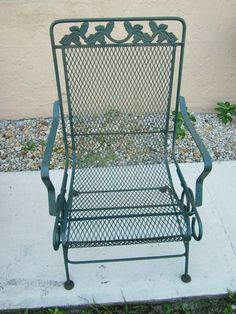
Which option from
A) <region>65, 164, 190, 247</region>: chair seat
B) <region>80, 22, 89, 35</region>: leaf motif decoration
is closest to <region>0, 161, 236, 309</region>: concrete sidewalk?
<region>65, 164, 190, 247</region>: chair seat

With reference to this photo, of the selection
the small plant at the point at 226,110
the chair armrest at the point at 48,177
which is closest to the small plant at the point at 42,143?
the chair armrest at the point at 48,177

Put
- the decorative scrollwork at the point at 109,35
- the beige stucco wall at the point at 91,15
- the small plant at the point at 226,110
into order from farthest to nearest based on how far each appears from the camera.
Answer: the small plant at the point at 226,110 < the beige stucco wall at the point at 91,15 < the decorative scrollwork at the point at 109,35

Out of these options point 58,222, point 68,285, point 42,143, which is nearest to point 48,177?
point 58,222

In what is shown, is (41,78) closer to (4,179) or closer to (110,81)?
(4,179)

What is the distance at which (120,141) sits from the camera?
2.51 m

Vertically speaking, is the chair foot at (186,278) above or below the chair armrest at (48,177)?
below

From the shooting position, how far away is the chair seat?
6.37ft

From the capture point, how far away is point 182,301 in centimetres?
212

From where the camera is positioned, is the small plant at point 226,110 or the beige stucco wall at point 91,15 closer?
the beige stucco wall at point 91,15

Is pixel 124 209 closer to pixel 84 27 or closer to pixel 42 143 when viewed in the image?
pixel 84 27

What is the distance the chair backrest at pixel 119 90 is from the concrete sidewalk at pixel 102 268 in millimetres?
535

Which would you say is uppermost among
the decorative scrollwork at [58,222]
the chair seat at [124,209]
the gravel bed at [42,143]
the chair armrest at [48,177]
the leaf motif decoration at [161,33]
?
the leaf motif decoration at [161,33]

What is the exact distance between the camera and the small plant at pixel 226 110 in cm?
357

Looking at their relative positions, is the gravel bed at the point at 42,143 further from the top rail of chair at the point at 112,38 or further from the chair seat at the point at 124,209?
the top rail of chair at the point at 112,38
